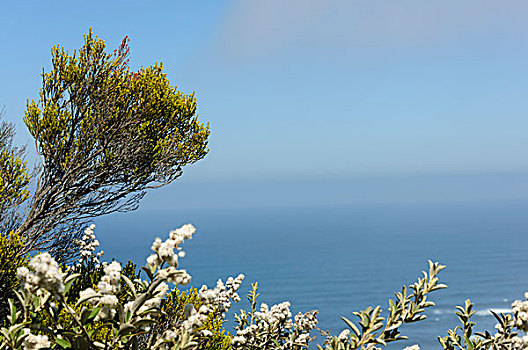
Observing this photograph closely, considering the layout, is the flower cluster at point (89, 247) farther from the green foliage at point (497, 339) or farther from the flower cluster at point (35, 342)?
the green foliage at point (497, 339)

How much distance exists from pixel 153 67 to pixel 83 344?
9.49 meters

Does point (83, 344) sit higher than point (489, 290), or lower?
lower

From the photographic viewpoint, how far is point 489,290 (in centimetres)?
13250

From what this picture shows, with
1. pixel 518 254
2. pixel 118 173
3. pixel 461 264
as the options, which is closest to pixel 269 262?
pixel 461 264

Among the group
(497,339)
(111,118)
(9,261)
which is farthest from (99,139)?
(497,339)

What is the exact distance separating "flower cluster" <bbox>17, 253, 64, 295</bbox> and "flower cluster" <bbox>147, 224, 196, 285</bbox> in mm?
503

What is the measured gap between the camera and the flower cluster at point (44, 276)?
80.2 inches

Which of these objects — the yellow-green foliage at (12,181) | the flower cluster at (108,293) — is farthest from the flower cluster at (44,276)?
the yellow-green foliage at (12,181)

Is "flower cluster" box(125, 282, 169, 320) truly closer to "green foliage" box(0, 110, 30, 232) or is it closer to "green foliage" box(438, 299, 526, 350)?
"green foliage" box(438, 299, 526, 350)

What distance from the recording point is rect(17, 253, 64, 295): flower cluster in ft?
6.68

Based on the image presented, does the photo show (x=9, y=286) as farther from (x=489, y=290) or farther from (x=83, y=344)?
(x=489, y=290)

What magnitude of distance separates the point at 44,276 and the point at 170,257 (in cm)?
63

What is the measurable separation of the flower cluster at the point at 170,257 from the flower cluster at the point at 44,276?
1.65ft

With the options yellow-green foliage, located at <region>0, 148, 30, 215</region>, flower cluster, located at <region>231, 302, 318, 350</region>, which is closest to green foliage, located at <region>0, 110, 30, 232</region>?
yellow-green foliage, located at <region>0, 148, 30, 215</region>
